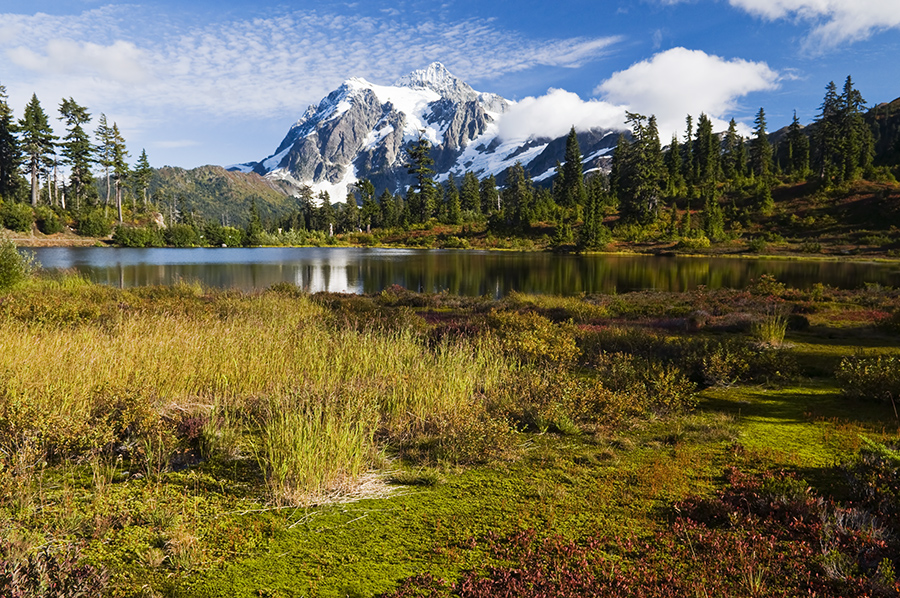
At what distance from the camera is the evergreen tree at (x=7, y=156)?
293 ft

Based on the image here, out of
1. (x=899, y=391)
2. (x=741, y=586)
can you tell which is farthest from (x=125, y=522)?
(x=899, y=391)

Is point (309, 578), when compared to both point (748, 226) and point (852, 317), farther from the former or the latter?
point (748, 226)

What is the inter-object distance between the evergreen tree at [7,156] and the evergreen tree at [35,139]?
1582 millimetres

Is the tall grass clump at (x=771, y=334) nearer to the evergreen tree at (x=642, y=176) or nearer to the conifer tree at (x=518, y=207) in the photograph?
the evergreen tree at (x=642, y=176)

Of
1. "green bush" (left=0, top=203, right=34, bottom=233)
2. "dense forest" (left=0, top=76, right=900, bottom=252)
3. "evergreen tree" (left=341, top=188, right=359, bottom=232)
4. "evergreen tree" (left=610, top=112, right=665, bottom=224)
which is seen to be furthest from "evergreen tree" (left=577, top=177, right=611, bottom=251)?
"green bush" (left=0, top=203, right=34, bottom=233)

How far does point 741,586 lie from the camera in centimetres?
363

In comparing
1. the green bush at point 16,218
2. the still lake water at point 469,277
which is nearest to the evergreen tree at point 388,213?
the green bush at point 16,218

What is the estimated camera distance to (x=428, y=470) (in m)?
5.78

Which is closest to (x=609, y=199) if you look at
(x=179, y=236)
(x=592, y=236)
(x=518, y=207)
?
(x=518, y=207)

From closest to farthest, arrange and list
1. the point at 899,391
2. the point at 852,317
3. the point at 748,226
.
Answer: the point at 899,391 < the point at 852,317 < the point at 748,226

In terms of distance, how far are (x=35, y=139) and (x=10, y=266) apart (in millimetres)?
98337

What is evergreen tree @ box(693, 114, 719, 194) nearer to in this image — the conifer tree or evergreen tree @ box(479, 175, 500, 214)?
the conifer tree

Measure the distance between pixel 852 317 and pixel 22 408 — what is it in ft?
78.4

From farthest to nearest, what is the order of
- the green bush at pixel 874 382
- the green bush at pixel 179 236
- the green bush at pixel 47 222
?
the green bush at pixel 179 236
the green bush at pixel 47 222
the green bush at pixel 874 382
